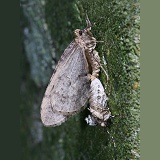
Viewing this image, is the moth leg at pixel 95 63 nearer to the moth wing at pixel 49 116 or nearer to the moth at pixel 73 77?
the moth at pixel 73 77

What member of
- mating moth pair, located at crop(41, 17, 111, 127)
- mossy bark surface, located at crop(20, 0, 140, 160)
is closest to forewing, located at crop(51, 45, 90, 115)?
mating moth pair, located at crop(41, 17, 111, 127)

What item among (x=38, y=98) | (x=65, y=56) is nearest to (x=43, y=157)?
(x=38, y=98)

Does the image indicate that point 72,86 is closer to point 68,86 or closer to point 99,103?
point 68,86

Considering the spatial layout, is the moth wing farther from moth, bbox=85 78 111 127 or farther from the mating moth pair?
moth, bbox=85 78 111 127

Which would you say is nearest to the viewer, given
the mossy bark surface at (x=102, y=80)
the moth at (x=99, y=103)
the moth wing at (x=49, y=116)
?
the mossy bark surface at (x=102, y=80)

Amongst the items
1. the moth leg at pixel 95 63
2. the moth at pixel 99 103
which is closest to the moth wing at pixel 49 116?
the moth at pixel 99 103

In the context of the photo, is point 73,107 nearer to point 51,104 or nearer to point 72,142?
point 51,104

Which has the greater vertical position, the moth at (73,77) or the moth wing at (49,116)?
the moth at (73,77)

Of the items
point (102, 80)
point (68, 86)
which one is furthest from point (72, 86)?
point (102, 80)
